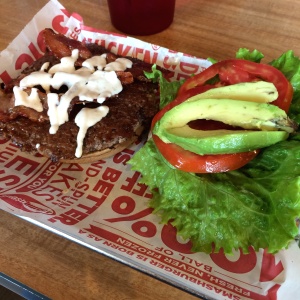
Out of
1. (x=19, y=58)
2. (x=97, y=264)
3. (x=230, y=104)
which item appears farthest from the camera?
(x=19, y=58)

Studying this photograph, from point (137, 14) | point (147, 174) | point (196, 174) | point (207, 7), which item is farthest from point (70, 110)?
point (207, 7)

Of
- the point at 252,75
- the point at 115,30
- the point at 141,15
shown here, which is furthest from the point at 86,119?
the point at 115,30

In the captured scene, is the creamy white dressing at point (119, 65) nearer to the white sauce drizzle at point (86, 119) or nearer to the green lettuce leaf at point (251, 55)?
the white sauce drizzle at point (86, 119)

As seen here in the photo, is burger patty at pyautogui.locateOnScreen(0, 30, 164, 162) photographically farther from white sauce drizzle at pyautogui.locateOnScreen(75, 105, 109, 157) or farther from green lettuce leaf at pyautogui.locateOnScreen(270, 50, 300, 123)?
green lettuce leaf at pyautogui.locateOnScreen(270, 50, 300, 123)

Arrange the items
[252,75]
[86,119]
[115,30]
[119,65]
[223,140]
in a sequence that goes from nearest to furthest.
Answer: [223,140] → [252,75] → [86,119] → [119,65] → [115,30]

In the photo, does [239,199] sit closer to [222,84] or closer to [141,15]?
[222,84]

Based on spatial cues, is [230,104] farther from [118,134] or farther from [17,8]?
[17,8]
